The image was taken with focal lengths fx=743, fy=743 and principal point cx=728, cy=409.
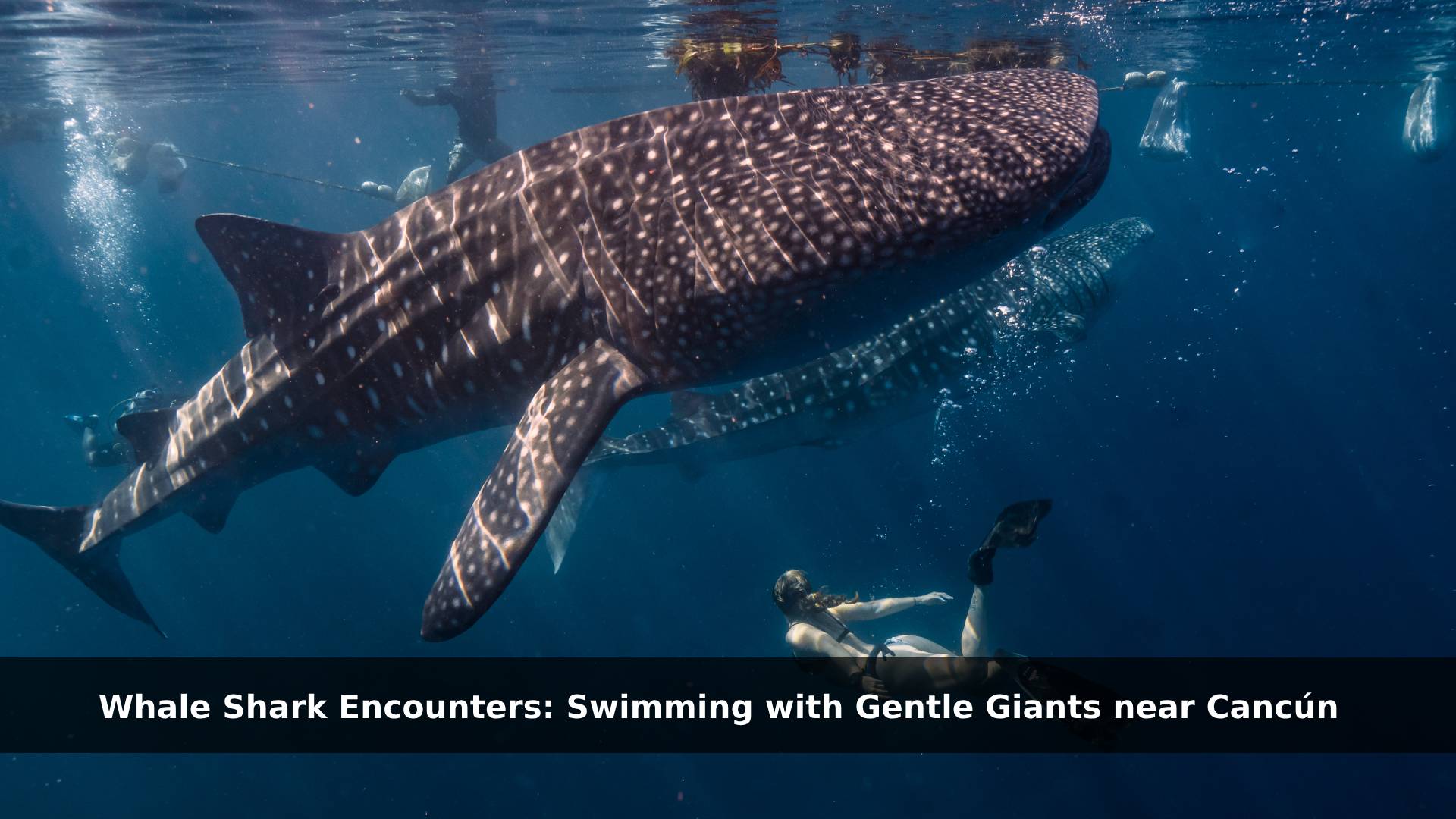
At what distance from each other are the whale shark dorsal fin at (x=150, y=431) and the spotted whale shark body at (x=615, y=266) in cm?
114

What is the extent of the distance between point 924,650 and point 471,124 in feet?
48.2

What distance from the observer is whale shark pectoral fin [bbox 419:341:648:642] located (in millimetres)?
3611

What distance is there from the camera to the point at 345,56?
760 inches

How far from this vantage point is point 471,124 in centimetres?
1688

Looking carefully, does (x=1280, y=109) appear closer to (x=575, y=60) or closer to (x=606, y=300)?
(x=575, y=60)

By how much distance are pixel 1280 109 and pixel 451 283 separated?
72.7 meters

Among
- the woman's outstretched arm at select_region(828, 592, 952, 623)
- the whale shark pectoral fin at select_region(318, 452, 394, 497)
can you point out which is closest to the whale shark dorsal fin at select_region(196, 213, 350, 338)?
the whale shark pectoral fin at select_region(318, 452, 394, 497)

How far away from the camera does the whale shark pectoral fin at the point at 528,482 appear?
361 centimetres

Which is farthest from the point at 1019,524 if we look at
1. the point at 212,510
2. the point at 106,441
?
the point at 106,441

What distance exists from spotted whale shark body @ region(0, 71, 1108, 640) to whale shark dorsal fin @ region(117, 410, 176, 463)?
44.7 inches

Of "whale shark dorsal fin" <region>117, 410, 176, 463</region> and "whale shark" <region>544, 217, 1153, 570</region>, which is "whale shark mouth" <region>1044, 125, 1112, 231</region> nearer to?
"whale shark" <region>544, 217, 1153, 570</region>

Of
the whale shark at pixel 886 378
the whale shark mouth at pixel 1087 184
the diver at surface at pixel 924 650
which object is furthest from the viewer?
the whale shark at pixel 886 378

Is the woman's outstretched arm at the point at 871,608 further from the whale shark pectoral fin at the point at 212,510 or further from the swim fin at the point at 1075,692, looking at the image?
the whale shark pectoral fin at the point at 212,510
